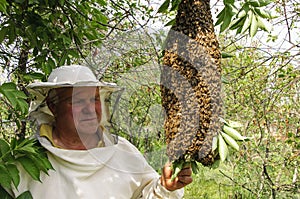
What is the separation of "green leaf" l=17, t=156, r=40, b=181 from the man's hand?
372mm

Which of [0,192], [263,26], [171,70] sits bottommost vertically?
[0,192]

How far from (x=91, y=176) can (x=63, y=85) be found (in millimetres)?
334

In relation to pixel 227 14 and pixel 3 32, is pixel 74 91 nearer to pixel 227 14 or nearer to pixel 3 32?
pixel 227 14

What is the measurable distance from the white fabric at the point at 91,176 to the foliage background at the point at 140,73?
0.63 feet

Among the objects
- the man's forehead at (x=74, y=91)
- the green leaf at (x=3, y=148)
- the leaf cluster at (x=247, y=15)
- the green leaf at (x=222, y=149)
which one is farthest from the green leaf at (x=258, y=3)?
the green leaf at (x=3, y=148)

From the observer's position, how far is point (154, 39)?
3.56ft

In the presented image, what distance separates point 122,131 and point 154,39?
25 centimetres

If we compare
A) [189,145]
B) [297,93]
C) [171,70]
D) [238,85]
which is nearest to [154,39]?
[171,70]

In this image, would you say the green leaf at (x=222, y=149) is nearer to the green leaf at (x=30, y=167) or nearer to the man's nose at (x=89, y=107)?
the man's nose at (x=89, y=107)

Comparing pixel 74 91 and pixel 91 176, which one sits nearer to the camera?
pixel 74 91

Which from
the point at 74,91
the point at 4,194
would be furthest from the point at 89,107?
the point at 4,194

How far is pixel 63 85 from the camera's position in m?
1.29

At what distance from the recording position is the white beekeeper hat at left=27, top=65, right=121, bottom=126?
47.2 inches

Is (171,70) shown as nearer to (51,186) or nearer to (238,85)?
(51,186)
